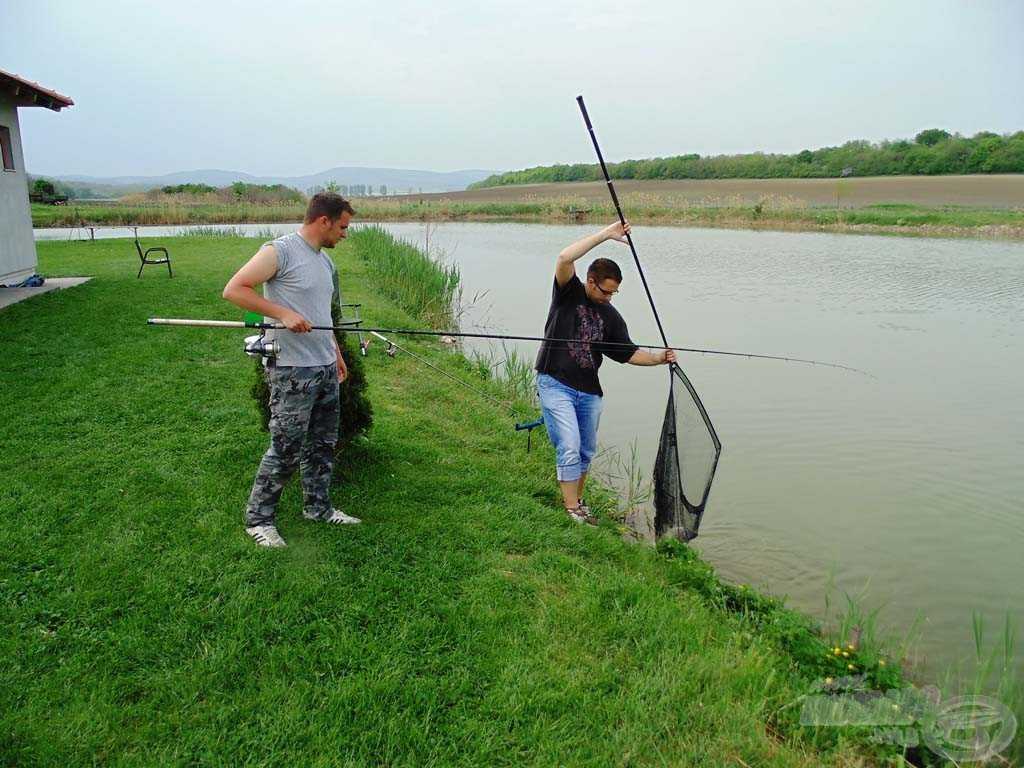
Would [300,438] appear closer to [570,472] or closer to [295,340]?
[295,340]

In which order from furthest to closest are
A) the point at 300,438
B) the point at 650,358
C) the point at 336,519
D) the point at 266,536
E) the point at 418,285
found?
the point at 418,285 → the point at 650,358 → the point at 336,519 → the point at 266,536 → the point at 300,438

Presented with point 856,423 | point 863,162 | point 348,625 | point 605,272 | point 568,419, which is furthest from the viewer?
point 863,162

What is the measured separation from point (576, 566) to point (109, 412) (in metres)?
4.14

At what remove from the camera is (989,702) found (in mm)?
3281

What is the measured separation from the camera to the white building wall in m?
11.1

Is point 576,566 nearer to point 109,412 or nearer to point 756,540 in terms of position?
point 756,540

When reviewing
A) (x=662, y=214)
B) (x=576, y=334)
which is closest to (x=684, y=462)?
(x=576, y=334)

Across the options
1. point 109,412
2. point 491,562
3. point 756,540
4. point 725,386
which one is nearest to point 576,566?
point 491,562

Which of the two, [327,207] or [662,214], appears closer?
[327,207]

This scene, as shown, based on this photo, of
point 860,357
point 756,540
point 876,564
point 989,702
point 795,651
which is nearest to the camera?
point 989,702

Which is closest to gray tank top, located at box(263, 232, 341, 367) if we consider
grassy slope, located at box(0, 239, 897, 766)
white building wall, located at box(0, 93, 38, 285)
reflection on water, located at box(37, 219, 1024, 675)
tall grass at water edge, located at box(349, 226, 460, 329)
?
grassy slope, located at box(0, 239, 897, 766)

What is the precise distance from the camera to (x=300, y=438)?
3.81 m

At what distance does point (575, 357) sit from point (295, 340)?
1781mm

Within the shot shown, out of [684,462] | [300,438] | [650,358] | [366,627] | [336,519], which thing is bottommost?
[366,627]
